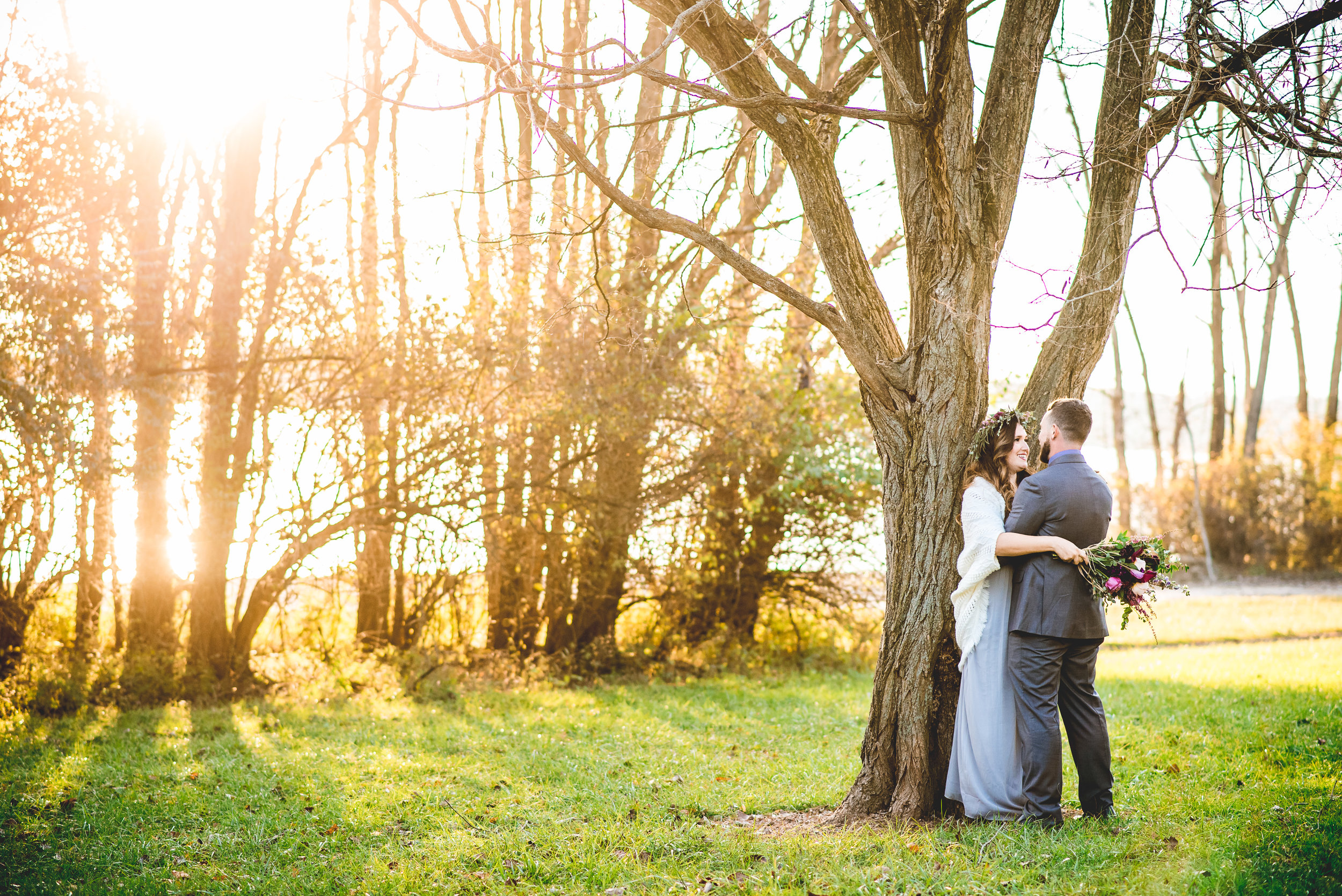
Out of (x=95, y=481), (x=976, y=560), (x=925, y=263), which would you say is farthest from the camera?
(x=95, y=481)

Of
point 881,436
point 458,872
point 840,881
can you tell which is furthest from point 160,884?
point 881,436

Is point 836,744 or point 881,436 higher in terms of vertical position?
point 881,436

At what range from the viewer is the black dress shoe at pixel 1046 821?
456cm

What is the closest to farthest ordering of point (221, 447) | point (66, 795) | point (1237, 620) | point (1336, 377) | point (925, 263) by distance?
point (925, 263)
point (66, 795)
point (221, 447)
point (1237, 620)
point (1336, 377)

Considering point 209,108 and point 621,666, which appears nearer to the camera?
point 209,108

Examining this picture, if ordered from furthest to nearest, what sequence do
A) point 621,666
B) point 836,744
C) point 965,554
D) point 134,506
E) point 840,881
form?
point 621,666 < point 134,506 < point 836,744 < point 965,554 < point 840,881

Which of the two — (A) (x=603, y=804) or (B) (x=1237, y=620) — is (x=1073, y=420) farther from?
(B) (x=1237, y=620)

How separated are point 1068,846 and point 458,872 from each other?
2.80 meters

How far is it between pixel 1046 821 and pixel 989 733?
1.60ft

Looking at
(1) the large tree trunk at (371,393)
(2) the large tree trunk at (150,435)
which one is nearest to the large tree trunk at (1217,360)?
(1) the large tree trunk at (371,393)

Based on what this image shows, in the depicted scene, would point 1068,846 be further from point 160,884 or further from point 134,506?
point 134,506

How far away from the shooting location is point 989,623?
4785 mm

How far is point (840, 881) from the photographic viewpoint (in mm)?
4012

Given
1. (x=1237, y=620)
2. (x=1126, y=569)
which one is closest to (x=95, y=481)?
(x=1126, y=569)
